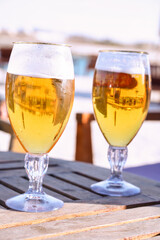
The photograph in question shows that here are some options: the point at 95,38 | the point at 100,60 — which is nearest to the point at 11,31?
the point at 95,38

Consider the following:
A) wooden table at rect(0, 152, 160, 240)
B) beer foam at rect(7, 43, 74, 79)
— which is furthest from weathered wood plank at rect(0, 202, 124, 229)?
beer foam at rect(7, 43, 74, 79)

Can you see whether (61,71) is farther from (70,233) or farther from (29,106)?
(70,233)

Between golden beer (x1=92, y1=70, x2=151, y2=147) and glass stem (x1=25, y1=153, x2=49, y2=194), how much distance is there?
194 mm

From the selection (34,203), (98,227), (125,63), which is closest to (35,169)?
(34,203)

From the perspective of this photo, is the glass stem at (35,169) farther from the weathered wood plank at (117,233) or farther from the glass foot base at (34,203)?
the weathered wood plank at (117,233)

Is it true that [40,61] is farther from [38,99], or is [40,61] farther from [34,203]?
Answer: [34,203]

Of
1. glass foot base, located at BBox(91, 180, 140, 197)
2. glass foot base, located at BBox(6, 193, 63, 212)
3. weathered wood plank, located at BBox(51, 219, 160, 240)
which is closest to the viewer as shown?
weathered wood plank, located at BBox(51, 219, 160, 240)

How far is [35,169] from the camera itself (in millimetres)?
756

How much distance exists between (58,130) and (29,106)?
7cm

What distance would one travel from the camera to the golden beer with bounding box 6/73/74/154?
0.71 meters

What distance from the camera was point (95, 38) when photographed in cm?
2162

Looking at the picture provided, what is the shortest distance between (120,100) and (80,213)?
263 mm

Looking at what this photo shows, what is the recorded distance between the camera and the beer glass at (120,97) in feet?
2.89

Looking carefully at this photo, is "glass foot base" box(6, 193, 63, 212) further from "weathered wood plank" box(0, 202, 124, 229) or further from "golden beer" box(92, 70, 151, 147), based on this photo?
"golden beer" box(92, 70, 151, 147)
